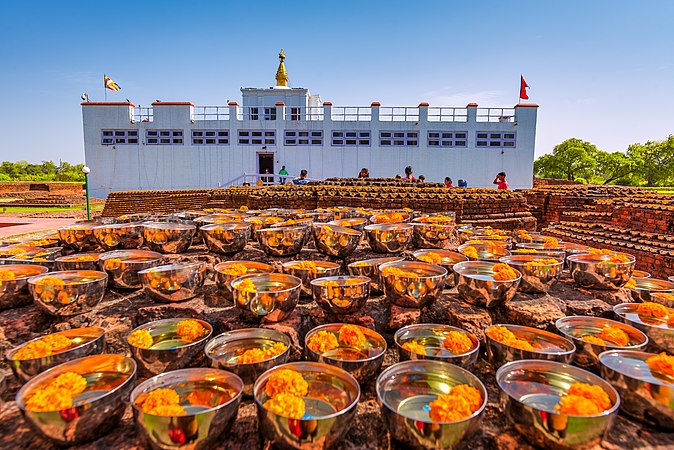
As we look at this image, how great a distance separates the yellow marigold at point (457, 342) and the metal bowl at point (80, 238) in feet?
7.84

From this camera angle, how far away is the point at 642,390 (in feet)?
3.71

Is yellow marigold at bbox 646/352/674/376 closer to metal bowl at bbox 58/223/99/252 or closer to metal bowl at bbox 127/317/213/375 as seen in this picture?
metal bowl at bbox 127/317/213/375

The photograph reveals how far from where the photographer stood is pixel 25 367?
4.23 feet

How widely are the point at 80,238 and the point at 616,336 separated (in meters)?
3.13

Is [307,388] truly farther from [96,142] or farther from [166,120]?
[96,142]

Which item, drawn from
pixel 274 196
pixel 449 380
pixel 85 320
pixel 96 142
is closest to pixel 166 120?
pixel 96 142

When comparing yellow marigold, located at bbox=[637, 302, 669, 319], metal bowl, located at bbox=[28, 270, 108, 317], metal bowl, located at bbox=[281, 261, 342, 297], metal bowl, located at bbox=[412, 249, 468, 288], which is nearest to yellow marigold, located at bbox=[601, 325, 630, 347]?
yellow marigold, located at bbox=[637, 302, 669, 319]

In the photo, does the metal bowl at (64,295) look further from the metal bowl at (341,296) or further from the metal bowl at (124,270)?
the metal bowl at (341,296)

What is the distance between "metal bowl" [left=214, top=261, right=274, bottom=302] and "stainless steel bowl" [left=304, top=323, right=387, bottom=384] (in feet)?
1.92

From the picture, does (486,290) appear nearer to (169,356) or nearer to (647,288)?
(647,288)

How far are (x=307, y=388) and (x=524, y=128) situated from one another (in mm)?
19059

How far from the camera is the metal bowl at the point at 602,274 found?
1943 mm

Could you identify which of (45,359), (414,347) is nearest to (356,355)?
(414,347)

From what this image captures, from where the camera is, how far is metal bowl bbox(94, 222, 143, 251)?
2416 millimetres
